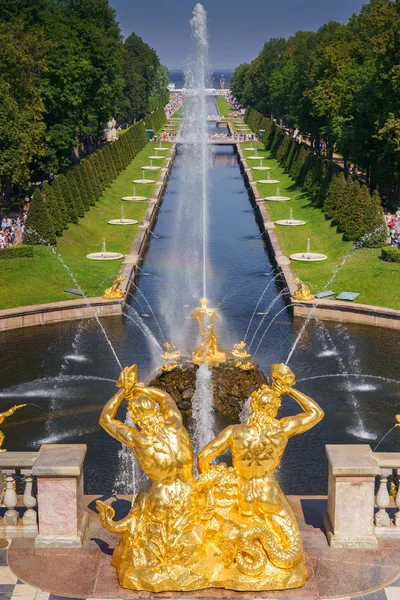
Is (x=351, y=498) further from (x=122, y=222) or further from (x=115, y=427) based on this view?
(x=122, y=222)

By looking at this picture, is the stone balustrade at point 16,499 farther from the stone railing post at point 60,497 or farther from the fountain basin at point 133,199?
the fountain basin at point 133,199

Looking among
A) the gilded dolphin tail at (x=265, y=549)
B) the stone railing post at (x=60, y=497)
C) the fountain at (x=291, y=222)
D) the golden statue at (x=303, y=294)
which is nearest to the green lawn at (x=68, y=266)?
the golden statue at (x=303, y=294)

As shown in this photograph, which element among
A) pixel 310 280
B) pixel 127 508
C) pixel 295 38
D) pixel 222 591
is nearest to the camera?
pixel 222 591

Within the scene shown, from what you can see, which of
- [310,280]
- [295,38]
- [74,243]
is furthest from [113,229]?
[295,38]

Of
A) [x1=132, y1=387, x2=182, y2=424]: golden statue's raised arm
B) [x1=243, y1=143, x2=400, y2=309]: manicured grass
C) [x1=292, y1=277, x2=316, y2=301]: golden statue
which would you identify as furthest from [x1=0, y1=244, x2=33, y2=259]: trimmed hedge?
[x1=132, y1=387, x2=182, y2=424]: golden statue's raised arm

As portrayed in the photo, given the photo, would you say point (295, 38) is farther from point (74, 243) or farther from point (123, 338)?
point (123, 338)
